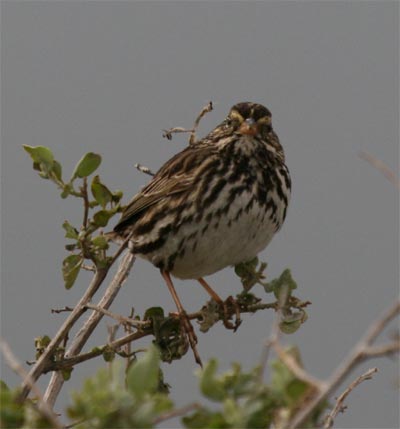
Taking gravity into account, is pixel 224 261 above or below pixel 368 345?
above

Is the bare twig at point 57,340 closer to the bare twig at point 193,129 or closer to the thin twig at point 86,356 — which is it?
the thin twig at point 86,356

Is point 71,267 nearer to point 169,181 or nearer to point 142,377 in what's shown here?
point 169,181

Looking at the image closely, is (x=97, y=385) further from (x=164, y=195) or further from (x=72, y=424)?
(x=164, y=195)

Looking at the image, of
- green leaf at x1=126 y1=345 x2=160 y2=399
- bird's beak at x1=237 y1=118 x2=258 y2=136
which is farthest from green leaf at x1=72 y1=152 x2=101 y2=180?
green leaf at x1=126 y1=345 x2=160 y2=399

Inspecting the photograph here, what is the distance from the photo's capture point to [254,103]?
5508mm

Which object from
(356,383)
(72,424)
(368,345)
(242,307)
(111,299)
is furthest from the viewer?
(242,307)

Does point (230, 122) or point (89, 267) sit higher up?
point (230, 122)

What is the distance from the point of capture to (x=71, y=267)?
411 cm

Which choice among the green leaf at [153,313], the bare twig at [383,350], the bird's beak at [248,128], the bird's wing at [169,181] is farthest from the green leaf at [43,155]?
the bare twig at [383,350]

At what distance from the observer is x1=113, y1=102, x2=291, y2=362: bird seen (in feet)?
16.9

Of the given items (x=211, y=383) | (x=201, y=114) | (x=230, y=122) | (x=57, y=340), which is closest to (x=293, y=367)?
(x=211, y=383)

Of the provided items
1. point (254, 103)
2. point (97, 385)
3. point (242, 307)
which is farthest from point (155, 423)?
point (254, 103)

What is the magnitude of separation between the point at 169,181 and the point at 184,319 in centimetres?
91

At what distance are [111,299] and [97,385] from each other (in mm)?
1980
